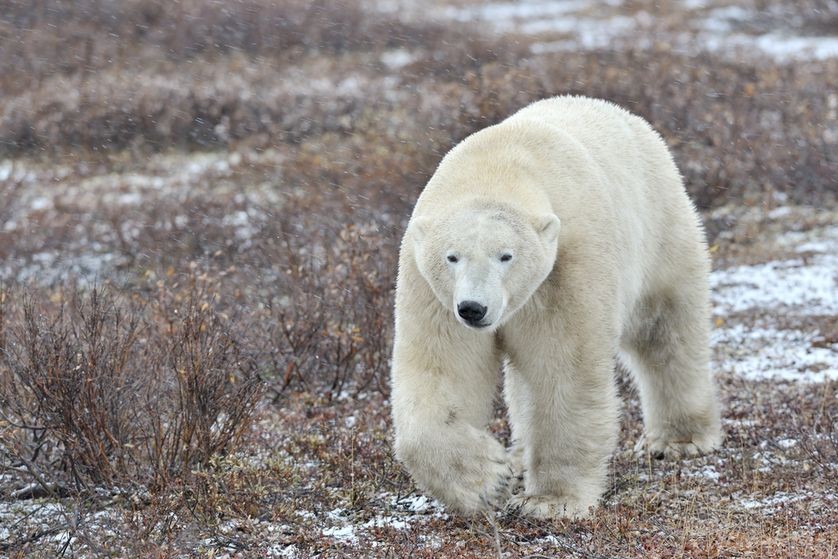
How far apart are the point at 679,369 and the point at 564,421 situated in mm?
1222

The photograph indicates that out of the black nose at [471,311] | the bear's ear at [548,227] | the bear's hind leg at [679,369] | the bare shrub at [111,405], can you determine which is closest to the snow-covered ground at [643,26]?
the bear's hind leg at [679,369]

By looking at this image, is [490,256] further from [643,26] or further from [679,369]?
[643,26]

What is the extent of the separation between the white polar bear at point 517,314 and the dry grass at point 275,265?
225mm

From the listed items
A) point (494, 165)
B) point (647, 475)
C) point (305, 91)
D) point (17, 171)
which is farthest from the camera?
point (305, 91)

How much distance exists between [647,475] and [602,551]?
109cm

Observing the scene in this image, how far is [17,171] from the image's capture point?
37.6 feet

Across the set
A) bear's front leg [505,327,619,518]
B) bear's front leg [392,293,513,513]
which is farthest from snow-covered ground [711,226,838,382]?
bear's front leg [392,293,513,513]

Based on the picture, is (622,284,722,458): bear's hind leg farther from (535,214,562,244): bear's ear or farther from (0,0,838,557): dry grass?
(535,214,562,244): bear's ear

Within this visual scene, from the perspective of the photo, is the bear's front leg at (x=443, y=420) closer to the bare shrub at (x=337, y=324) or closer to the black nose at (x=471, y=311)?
the black nose at (x=471, y=311)

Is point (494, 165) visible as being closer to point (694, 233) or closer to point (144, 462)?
point (694, 233)

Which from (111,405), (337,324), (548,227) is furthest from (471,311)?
(337,324)

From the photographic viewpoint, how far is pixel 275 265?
7203 millimetres

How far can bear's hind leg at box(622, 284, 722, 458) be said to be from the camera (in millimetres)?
4730

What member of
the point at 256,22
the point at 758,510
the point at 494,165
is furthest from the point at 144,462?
the point at 256,22
